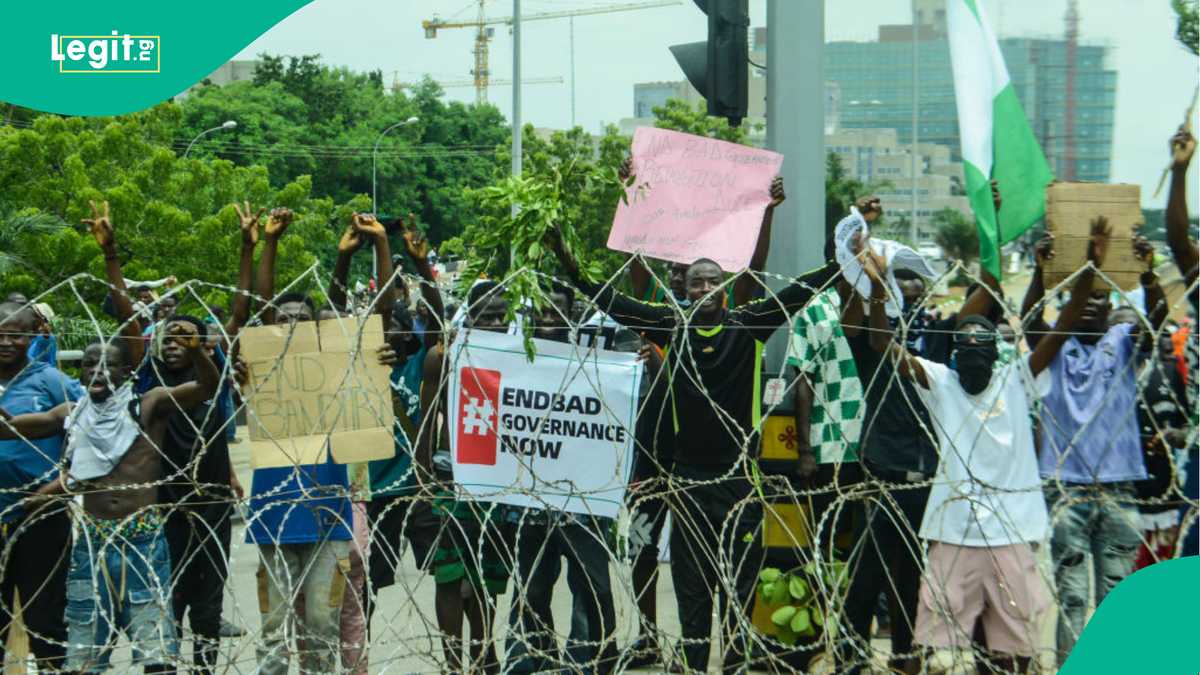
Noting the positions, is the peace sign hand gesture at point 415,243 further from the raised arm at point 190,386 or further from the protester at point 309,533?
the raised arm at point 190,386

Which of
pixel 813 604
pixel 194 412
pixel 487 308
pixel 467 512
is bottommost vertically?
pixel 813 604

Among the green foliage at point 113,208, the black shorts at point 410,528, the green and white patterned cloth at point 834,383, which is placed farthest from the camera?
the green foliage at point 113,208

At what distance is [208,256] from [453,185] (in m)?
31.7

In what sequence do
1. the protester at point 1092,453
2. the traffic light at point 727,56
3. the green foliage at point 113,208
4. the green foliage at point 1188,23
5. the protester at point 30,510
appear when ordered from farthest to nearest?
the green foliage at point 113,208
the green foliage at point 1188,23
the traffic light at point 727,56
the protester at point 30,510
the protester at point 1092,453

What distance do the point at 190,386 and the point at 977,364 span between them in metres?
2.78

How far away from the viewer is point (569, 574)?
596 centimetres

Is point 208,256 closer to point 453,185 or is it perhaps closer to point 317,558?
point 317,558

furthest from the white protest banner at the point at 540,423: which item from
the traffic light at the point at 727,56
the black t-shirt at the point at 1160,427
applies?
the black t-shirt at the point at 1160,427

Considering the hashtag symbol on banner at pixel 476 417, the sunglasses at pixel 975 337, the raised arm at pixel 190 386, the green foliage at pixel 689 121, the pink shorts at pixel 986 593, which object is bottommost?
the pink shorts at pixel 986 593

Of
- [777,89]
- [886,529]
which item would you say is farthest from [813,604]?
[777,89]

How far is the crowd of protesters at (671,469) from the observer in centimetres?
523

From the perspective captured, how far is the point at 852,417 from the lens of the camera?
5.94 metres

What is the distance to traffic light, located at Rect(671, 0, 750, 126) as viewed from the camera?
631 cm

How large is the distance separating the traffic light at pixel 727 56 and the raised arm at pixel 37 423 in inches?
113
